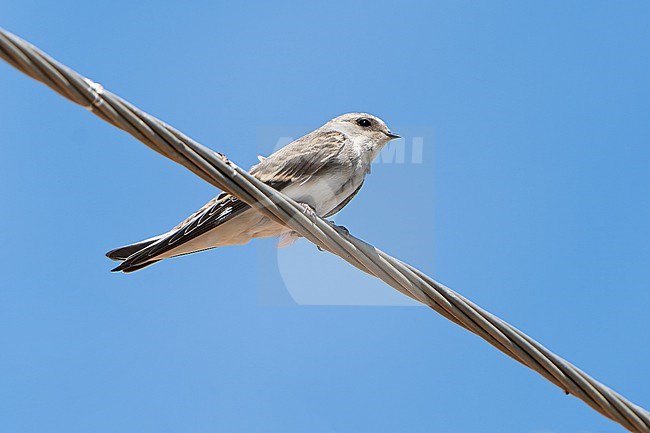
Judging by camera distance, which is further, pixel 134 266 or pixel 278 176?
pixel 278 176

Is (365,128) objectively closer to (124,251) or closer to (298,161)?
(298,161)

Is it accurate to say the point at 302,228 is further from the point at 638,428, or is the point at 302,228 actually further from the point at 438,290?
the point at 638,428

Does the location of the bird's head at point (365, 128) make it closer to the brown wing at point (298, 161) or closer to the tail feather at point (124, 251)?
the brown wing at point (298, 161)

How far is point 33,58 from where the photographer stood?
8.66ft

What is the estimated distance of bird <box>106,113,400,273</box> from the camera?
479 centimetres

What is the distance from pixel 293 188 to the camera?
5133 mm

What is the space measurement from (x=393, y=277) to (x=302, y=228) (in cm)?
36

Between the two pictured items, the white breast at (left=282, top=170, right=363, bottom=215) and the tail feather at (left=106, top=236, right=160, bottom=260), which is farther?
the white breast at (left=282, top=170, right=363, bottom=215)

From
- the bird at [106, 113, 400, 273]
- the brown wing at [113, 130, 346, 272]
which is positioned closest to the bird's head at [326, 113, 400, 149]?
the bird at [106, 113, 400, 273]

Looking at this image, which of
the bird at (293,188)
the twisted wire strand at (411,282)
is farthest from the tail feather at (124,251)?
the twisted wire strand at (411,282)

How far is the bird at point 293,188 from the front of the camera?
4.79 metres

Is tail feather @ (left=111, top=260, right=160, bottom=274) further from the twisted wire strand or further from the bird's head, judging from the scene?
the bird's head

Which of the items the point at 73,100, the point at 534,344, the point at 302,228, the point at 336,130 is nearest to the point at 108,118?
the point at 73,100

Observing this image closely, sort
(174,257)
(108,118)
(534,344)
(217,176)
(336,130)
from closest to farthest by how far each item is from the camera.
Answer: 1. (108,118)
2. (217,176)
3. (534,344)
4. (174,257)
5. (336,130)
